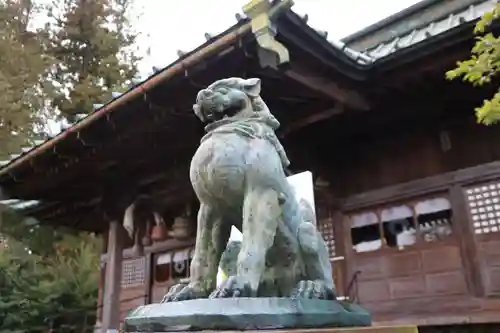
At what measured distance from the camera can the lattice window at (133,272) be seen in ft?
31.3

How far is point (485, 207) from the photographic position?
5242 millimetres

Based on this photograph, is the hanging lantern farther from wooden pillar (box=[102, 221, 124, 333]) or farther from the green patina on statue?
the green patina on statue

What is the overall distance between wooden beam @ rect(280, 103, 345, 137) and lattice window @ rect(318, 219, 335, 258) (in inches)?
55.8

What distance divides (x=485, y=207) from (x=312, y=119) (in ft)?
7.23

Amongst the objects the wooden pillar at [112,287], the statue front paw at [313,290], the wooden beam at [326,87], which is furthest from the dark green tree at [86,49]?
the statue front paw at [313,290]

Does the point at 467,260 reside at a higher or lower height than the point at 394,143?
lower

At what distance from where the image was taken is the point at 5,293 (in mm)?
11336

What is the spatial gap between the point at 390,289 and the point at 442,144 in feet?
6.23

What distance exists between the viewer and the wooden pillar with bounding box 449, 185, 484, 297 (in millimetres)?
5137

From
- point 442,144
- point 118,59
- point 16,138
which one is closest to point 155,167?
point 442,144

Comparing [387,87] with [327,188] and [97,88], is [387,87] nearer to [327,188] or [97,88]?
[327,188]

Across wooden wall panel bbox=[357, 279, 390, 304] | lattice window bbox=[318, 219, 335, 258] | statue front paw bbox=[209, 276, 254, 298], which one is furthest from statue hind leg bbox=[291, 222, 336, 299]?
lattice window bbox=[318, 219, 335, 258]

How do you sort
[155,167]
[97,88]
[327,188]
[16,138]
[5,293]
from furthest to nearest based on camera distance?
1. [97,88]
2. [16,138]
3. [5,293]
4. [155,167]
5. [327,188]

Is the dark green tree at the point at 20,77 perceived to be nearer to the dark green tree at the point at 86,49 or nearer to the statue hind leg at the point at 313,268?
the dark green tree at the point at 86,49
